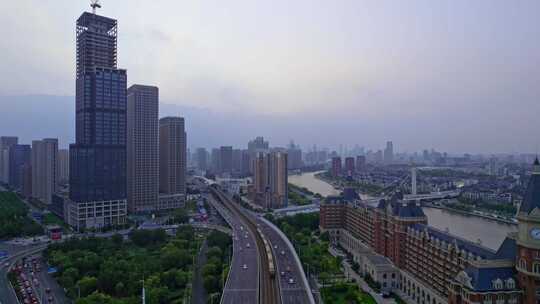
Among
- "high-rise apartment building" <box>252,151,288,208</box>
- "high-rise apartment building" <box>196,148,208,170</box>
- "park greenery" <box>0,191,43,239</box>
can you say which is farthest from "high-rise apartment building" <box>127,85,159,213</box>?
"high-rise apartment building" <box>196,148,208,170</box>

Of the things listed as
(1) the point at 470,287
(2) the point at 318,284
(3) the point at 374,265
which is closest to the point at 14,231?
(2) the point at 318,284

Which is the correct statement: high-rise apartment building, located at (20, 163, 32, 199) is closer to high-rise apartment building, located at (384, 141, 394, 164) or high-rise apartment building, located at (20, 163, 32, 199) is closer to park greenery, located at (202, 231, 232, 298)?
park greenery, located at (202, 231, 232, 298)

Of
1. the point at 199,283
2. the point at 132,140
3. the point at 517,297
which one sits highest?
the point at 132,140

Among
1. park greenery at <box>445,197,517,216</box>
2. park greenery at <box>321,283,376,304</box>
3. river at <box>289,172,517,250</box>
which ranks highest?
park greenery at <box>445,197,517,216</box>

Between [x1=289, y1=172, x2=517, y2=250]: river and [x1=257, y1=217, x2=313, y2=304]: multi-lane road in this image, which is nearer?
[x1=257, y1=217, x2=313, y2=304]: multi-lane road

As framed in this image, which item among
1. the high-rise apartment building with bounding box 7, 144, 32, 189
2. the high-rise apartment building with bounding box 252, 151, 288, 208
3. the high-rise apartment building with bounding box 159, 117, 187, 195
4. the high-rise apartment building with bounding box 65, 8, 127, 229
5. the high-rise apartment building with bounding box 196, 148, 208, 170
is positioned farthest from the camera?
the high-rise apartment building with bounding box 196, 148, 208, 170

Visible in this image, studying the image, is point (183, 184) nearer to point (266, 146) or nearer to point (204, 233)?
point (204, 233)

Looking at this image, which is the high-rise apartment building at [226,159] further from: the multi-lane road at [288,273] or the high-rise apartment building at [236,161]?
the multi-lane road at [288,273]

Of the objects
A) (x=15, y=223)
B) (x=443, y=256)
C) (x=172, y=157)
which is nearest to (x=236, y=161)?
(x=172, y=157)
